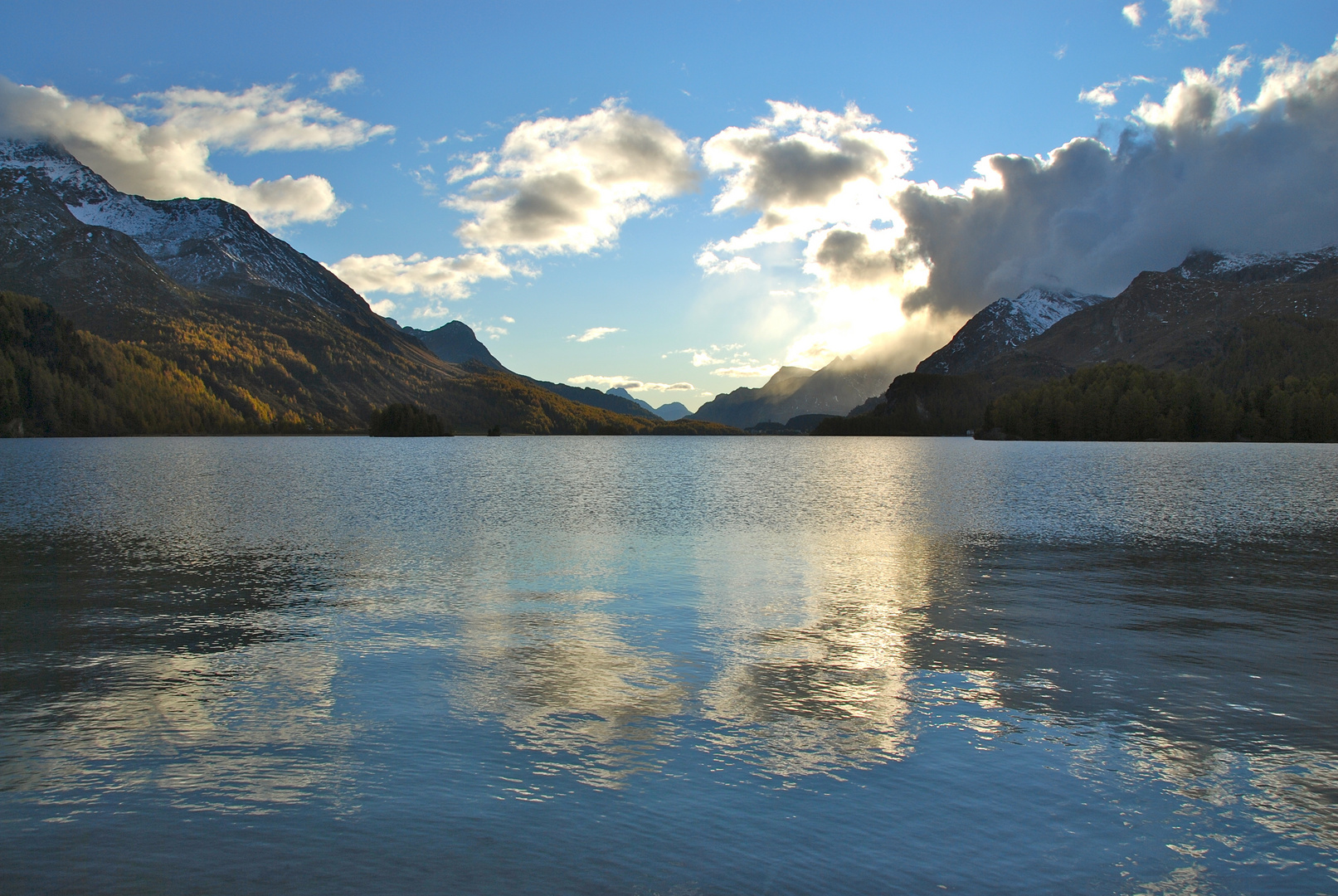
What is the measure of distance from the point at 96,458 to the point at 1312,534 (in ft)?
539

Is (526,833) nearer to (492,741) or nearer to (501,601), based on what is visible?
(492,741)

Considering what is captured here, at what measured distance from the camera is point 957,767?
13.7 metres

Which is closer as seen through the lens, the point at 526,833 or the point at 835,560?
the point at 526,833

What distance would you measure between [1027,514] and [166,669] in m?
54.7

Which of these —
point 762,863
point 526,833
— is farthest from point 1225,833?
point 526,833

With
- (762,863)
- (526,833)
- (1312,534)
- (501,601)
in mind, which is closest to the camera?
(762,863)

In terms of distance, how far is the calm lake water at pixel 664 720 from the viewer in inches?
418

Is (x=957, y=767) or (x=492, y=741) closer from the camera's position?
(x=957, y=767)

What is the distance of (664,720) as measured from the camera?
15820 mm

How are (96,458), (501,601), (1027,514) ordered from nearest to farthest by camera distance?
(501,601), (1027,514), (96,458)

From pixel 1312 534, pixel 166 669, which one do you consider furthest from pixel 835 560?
pixel 1312 534

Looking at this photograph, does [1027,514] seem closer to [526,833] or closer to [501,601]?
[501,601]

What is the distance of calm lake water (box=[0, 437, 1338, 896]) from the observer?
34.9 feet

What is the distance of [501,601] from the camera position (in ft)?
91.4
